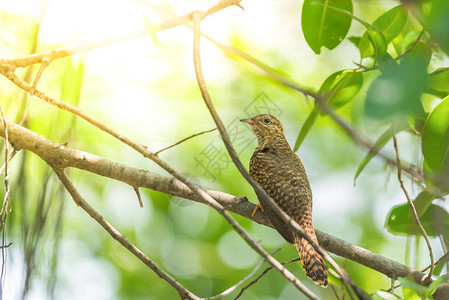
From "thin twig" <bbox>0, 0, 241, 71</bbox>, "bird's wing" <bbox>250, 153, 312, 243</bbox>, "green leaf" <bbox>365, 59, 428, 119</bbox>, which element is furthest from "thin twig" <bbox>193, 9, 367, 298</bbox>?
"bird's wing" <bbox>250, 153, 312, 243</bbox>

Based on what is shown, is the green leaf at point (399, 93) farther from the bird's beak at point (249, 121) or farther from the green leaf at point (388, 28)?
the bird's beak at point (249, 121)

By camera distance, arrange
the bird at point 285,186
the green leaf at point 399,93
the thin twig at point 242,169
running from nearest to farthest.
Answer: the green leaf at point 399,93
the thin twig at point 242,169
the bird at point 285,186

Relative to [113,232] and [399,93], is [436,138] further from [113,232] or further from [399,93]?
[399,93]

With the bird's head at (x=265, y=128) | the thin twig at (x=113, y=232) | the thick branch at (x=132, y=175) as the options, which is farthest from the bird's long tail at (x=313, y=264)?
the bird's head at (x=265, y=128)

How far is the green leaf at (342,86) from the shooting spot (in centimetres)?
235

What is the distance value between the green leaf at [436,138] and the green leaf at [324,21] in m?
0.75

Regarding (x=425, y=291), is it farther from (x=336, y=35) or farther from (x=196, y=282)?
(x=196, y=282)

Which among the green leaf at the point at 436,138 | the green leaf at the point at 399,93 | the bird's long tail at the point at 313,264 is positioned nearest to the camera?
the green leaf at the point at 399,93

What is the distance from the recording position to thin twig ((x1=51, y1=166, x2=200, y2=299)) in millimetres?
1959

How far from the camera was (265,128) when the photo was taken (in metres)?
4.21

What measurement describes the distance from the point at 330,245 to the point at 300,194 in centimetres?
79

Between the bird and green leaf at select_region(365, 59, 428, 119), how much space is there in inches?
68.4

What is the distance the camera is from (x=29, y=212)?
2.16 meters

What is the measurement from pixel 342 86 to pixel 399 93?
178cm
